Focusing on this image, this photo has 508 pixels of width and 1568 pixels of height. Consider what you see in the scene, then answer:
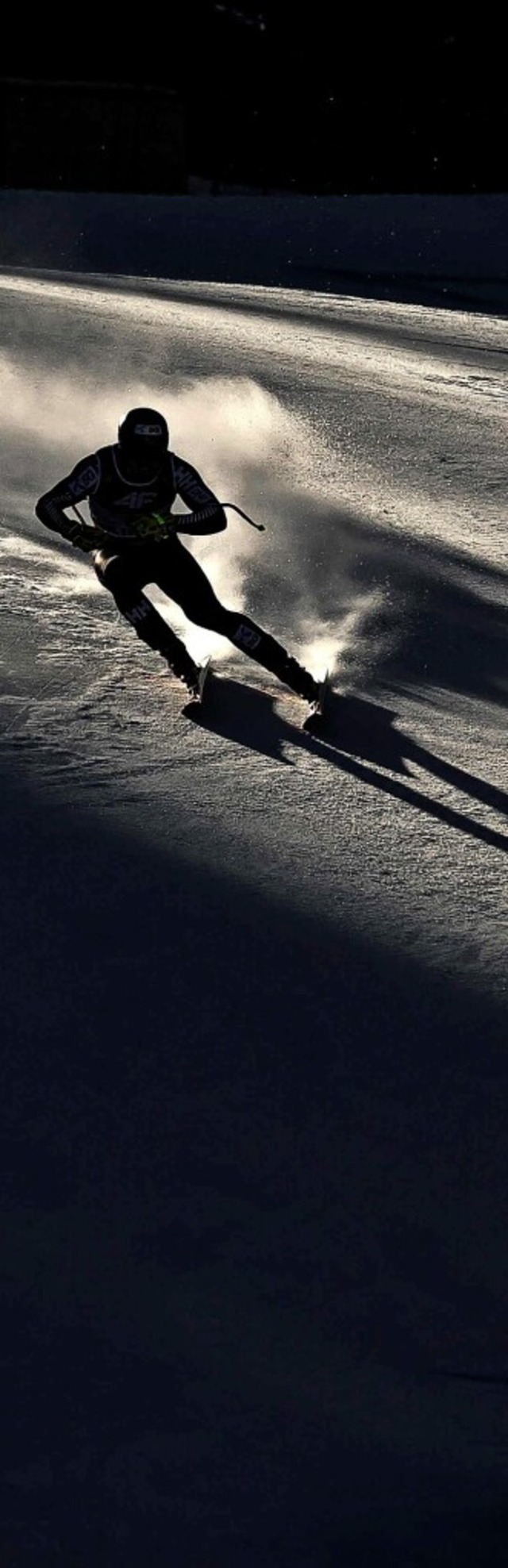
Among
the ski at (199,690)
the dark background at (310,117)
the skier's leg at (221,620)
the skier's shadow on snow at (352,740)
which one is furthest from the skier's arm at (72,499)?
the dark background at (310,117)

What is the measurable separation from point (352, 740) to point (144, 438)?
70.2 inches

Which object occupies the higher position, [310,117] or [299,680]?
[310,117]

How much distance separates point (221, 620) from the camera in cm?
870

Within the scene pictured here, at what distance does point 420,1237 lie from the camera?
4.47 metres

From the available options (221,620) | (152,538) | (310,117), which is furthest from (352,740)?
(310,117)

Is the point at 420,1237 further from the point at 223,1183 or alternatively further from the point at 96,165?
the point at 96,165

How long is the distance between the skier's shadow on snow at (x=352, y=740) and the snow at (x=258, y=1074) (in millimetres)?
27

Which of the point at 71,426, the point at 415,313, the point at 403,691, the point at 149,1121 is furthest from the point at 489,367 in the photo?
the point at 149,1121

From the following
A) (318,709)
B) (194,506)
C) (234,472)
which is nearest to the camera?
(318,709)

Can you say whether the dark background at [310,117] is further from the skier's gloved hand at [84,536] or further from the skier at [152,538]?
the skier's gloved hand at [84,536]

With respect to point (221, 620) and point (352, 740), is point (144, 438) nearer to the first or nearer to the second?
point (221, 620)

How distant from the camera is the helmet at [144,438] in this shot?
8.41 meters

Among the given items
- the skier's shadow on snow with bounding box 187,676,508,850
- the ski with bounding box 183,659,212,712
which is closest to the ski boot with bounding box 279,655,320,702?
the skier's shadow on snow with bounding box 187,676,508,850

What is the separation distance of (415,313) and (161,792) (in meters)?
15.9
